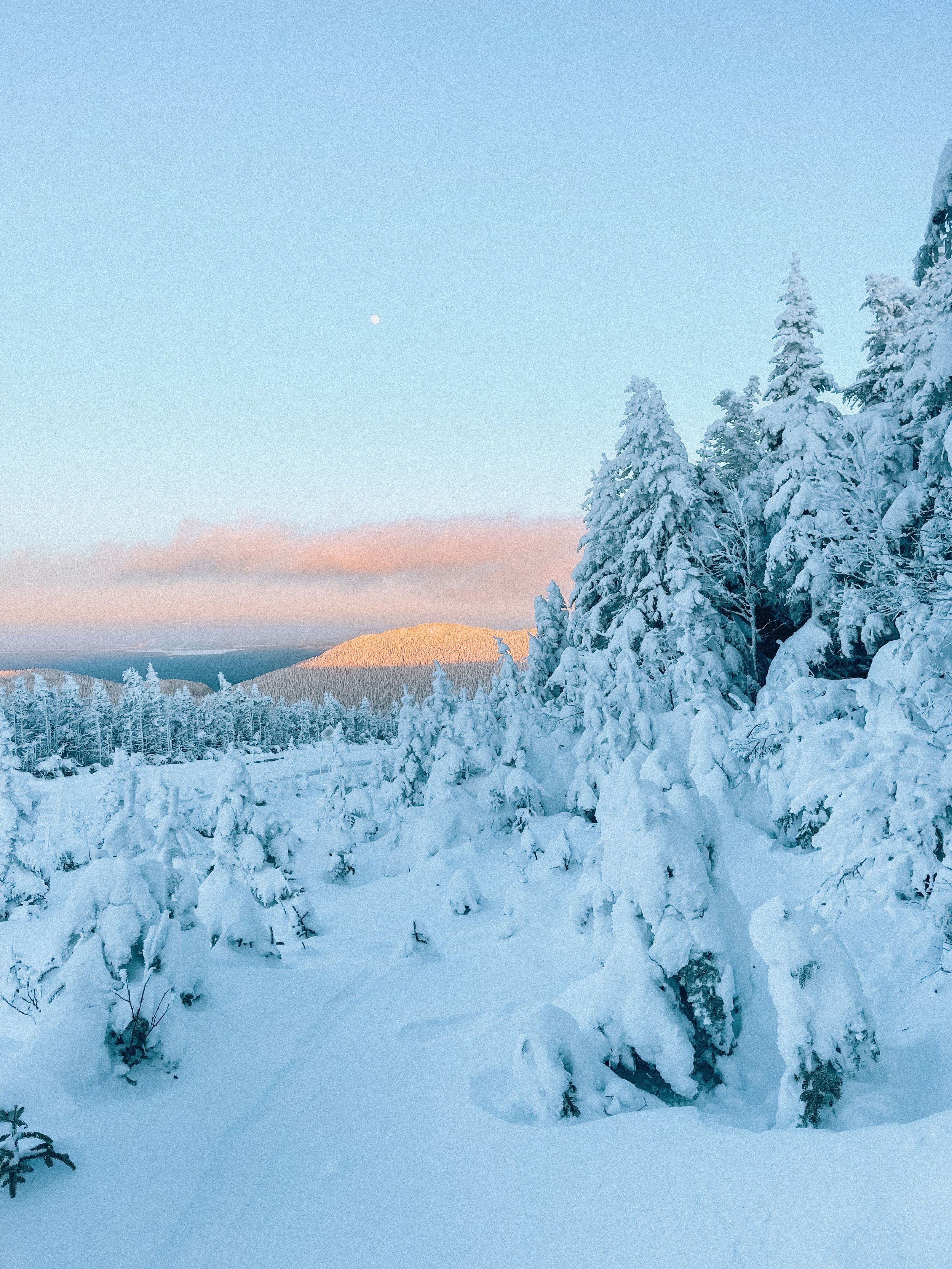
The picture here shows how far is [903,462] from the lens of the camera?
1563 cm

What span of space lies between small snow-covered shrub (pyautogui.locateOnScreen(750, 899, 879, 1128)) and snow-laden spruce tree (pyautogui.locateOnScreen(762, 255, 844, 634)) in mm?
10002

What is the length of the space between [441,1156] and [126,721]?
86371 millimetres

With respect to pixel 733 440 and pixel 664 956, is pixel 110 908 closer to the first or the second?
pixel 664 956

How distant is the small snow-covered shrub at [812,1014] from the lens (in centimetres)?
598

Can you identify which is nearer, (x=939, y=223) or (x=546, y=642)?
(x=939, y=223)

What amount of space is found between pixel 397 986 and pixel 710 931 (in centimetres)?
631

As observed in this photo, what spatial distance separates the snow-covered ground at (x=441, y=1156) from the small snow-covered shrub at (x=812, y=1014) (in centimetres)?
26

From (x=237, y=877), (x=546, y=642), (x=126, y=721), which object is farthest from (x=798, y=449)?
(x=126, y=721)

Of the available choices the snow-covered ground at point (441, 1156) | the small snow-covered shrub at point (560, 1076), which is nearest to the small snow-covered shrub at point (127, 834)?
the snow-covered ground at point (441, 1156)

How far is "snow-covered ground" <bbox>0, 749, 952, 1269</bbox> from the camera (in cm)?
441

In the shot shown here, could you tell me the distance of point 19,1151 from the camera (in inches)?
219

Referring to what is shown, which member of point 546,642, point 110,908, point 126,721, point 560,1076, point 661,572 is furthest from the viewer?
point 126,721

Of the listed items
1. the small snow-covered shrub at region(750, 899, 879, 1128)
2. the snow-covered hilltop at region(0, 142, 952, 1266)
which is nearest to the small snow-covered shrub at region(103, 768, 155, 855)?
the snow-covered hilltop at region(0, 142, 952, 1266)

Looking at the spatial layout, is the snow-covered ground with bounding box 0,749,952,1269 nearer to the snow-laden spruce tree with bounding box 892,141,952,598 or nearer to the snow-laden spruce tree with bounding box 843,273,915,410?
the snow-laden spruce tree with bounding box 892,141,952,598
